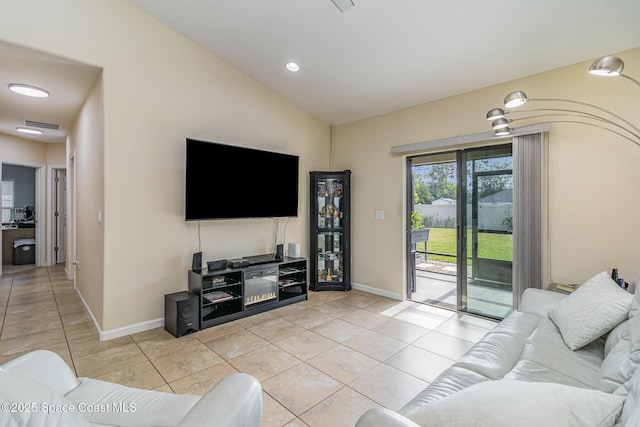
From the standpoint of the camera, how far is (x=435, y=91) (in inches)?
144

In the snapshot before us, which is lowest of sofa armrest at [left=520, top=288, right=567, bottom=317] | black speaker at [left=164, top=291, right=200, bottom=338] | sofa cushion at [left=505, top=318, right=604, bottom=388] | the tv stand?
black speaker at [left=164, top=291, right=200, bottom=338]

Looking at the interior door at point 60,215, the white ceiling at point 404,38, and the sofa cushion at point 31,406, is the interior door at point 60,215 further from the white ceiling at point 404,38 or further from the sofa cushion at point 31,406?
the sofa cushion at point 31,406

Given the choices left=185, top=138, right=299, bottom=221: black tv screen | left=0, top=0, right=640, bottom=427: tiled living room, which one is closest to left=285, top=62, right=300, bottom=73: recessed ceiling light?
left=0, top=0, right=640, bottom=427: tiled living room

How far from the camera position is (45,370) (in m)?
1.27

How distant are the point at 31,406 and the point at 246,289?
9.75 feet

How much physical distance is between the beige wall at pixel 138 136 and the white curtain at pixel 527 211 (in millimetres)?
2997

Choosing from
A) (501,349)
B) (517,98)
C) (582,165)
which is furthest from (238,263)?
(582,165)

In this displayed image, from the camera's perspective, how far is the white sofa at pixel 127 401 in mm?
841

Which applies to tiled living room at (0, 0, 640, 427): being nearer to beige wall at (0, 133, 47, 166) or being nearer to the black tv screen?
the black tv screen

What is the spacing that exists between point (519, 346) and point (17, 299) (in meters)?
5.73

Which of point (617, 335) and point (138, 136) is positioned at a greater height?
point (138, 136)

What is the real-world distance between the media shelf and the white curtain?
258 centimetres

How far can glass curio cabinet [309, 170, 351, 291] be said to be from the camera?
4.70 metres

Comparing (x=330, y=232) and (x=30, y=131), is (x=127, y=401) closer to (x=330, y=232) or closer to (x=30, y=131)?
(x=330, y=232)
